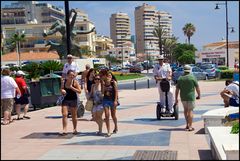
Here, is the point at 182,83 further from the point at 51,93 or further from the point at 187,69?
the point at 51,93

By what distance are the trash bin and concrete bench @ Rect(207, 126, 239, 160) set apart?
366 inches

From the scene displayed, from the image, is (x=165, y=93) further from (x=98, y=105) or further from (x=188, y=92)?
(x=98, y=105)

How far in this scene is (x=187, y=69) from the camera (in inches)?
386

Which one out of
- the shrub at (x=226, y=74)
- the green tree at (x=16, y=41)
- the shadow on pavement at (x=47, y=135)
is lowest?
the shadow on pavement at (x=47, y=135)

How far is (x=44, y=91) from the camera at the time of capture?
15906 mm

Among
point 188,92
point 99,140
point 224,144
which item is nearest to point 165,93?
point 188,92

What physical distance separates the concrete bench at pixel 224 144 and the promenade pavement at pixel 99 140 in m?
0.44

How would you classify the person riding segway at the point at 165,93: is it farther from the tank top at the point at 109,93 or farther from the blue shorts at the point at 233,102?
the tank top at the point at 109,93

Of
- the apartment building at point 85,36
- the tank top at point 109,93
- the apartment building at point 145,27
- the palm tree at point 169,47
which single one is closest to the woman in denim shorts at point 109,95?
the tank top at point 109,93

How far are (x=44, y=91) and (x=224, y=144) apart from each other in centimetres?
1061

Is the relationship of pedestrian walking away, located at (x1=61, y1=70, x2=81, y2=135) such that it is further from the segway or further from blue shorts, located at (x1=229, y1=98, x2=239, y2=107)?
blue shorts, located at (x1=229, y1=98, x2=239, y2=107)

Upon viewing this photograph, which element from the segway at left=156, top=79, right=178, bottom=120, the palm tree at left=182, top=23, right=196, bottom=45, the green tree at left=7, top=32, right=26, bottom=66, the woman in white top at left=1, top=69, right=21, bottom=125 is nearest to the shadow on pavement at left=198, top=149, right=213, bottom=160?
the segway at left=156, top=79, right=178, bottom=120

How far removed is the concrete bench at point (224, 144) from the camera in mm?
5707

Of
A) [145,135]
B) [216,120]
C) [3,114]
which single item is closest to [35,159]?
[145,135]
